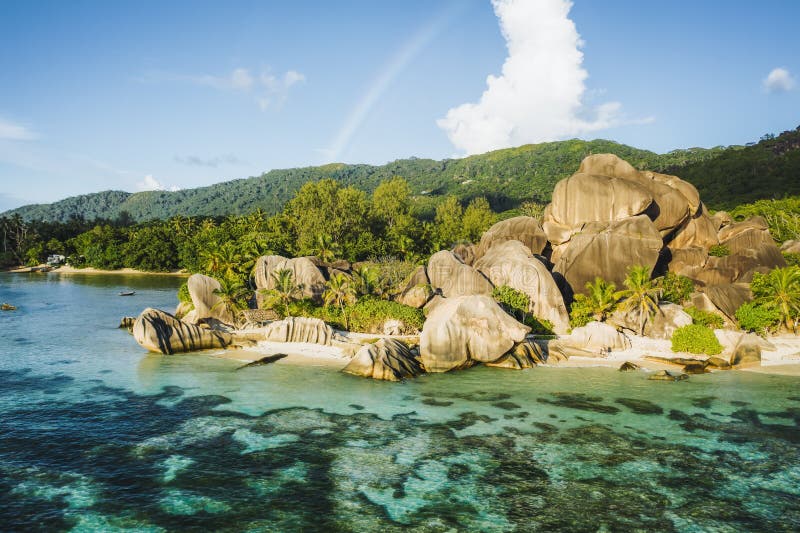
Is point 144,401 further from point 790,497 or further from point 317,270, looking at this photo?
point 790,497

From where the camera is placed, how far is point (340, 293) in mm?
41531

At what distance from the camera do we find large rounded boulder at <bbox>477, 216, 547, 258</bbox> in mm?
50250

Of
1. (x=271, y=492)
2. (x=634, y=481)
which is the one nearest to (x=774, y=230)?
(x=634, y=481)

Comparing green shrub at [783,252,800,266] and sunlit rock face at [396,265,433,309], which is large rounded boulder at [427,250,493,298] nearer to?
sunlit rock face at [396,265,433,309]

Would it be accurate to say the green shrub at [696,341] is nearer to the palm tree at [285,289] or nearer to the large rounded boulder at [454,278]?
the large rounded boulder at [454,278]

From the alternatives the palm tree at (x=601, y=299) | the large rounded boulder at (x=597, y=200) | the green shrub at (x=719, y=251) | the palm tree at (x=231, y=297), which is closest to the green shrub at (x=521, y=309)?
the palm tree at (x=601, y=299)

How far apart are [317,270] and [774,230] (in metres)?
50.1

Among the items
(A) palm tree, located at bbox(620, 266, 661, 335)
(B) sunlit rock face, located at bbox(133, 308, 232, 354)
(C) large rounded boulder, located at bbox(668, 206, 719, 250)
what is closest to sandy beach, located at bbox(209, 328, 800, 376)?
(B) sunlit rock face, located at bbox(133, 308, 232, 354)

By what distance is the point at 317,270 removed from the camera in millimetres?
46375

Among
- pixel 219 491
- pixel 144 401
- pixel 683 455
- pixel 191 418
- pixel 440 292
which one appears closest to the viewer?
pixel 219 491

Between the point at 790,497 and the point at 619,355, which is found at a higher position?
the point at 619,355

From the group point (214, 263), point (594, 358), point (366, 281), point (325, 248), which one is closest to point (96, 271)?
point (214, 263)

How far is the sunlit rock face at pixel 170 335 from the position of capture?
34.1 metres

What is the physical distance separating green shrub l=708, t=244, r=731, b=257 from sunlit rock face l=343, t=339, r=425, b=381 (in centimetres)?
3289
